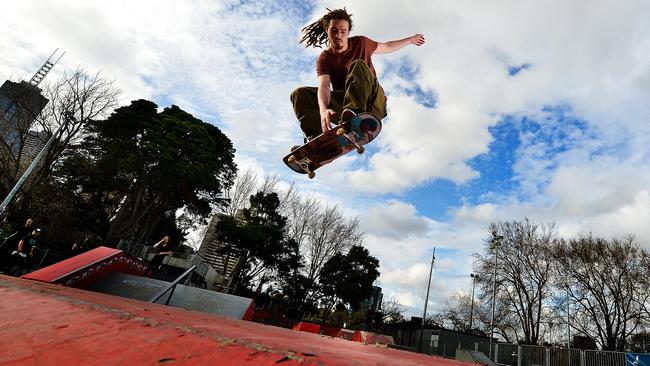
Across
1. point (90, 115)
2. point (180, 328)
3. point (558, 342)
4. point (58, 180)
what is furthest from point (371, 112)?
point (558, 342)

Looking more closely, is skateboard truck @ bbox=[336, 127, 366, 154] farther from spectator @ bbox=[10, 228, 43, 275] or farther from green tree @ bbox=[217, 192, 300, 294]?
green tree @ bbox=[217, 192, 300, 294]

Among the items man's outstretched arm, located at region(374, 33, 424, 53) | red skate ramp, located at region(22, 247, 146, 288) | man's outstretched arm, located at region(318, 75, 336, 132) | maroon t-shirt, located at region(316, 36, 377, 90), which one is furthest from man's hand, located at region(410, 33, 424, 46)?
red skate ramp, located at region(22, 247, 146, 288)

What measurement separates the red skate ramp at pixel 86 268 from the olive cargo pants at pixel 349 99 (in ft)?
12.4

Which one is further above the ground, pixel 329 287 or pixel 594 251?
pixel 594 251

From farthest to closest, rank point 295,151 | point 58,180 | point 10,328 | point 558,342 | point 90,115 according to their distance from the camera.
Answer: point 558,342 < point 58,180 < point 90,115 < point 295,151 < point 10,328

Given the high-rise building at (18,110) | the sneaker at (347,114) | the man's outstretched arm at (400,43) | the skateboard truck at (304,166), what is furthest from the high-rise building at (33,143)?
the sneaker at (347,114)

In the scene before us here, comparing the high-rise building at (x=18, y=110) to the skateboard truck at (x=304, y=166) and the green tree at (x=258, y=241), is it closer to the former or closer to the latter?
the green tree at (x=258, y=241)

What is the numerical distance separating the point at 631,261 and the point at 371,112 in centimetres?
3002

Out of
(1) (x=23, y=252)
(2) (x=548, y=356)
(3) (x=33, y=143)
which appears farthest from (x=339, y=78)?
(3) (x=33, y=143)

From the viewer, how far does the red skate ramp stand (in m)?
4.43

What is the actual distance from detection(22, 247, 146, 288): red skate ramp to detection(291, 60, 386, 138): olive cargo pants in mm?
3785

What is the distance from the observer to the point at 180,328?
3.75ft

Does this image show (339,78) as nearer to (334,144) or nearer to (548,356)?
(334,144)

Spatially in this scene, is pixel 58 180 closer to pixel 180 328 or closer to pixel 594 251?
pixel 180 328
